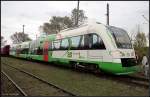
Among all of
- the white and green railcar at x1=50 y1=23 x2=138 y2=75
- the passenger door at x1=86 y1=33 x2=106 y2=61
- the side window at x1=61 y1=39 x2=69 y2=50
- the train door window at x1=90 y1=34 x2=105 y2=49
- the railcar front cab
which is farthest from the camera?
the side window at x1=61 y1=39 x2=69 y2=50

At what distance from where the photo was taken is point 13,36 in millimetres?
109312

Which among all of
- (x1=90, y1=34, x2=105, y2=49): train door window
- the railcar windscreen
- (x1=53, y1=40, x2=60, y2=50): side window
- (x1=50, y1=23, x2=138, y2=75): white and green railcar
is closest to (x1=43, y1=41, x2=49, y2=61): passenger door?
(x1=53, y1=40, x2=60, y2=50): side window

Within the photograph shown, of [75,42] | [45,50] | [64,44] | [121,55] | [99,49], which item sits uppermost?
[75,42]

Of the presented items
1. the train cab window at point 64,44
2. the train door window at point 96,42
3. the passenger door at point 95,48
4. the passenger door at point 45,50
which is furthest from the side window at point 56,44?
the train door window at point 96,42

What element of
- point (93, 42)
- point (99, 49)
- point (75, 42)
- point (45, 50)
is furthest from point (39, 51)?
point (99, 49)

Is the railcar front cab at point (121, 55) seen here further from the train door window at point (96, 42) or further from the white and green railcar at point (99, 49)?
the train door window at point (96, 42)

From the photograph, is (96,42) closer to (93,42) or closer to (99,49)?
(93,42)

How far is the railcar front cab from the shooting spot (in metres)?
11.9

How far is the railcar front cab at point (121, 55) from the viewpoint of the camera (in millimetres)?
11859

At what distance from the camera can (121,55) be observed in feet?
39.8

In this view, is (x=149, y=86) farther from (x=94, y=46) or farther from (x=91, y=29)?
(x=91, y=29)

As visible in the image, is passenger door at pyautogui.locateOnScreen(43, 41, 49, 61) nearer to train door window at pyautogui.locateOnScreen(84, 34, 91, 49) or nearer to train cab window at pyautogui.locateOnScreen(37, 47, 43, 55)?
train cab window at pyautogui.locateOnScreen(37, 47, 43, 55)

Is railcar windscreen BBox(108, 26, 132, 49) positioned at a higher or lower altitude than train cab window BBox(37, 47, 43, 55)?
higher

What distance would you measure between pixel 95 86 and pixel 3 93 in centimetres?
392
